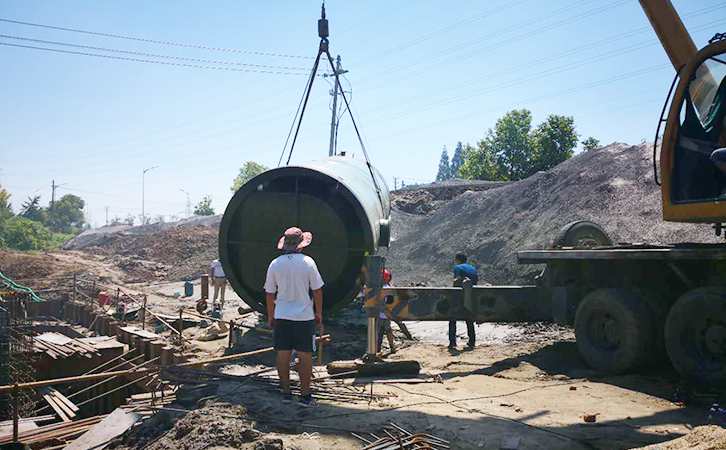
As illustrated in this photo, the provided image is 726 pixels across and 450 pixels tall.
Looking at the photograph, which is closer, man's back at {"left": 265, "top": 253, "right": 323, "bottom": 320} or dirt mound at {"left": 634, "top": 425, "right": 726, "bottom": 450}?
dirt mound at {"left": 634, "top": 425, "right": 726, "bottom": 450}

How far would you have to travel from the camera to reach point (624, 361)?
6062mm

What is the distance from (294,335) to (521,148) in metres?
32.1

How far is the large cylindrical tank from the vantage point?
8.27 m

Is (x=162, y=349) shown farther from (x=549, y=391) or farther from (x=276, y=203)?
(x=549, y=391)

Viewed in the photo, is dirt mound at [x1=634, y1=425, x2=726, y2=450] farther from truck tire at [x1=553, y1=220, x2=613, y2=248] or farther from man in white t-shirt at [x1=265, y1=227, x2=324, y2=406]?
truck tire at [x1=553, y1=220, x2=613, y2=248]

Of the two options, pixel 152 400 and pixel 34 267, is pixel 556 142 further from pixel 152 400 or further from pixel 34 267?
pixel 152 400

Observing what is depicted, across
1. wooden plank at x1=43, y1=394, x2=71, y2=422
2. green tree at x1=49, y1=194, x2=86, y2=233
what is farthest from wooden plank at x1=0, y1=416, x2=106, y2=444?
green tree at x1=49, y1=194, x2=86, y2=233

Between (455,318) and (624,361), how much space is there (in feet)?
6.50

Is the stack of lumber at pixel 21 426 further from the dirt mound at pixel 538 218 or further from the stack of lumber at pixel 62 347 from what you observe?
the dirt mound at pixel 538 218

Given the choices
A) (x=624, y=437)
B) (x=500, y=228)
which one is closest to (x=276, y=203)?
(x=624, y=437)

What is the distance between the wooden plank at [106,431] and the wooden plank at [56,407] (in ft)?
8.63

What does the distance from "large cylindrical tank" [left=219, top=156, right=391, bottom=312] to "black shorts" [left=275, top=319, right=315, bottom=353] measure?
2.96m

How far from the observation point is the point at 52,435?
19.8ft

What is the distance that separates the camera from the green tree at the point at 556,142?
32719mm
